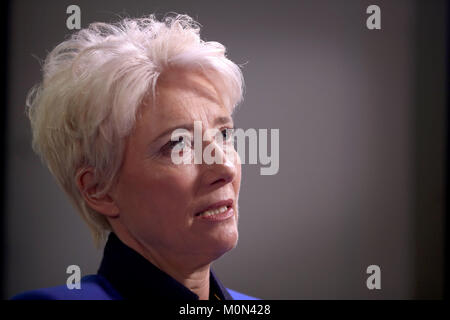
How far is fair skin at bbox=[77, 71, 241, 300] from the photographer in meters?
1.07

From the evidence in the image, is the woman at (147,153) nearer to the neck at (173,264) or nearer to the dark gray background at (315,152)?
the neck at (173,264)

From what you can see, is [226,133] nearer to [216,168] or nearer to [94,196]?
[216,168]

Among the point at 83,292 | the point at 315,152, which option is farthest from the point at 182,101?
the point at 315,152

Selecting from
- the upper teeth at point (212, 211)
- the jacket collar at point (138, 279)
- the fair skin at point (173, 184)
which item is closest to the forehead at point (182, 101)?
the fair skin at point (173, 184)

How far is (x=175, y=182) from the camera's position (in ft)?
3.51

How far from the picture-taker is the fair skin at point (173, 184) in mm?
1067

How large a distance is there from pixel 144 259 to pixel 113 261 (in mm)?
80

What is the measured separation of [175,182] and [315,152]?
25.2 inches

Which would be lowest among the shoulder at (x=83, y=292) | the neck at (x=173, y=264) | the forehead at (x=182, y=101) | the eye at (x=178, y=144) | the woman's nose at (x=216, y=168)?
the shoulder at (x=83, y=292)

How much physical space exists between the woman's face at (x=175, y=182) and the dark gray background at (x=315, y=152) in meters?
0.43

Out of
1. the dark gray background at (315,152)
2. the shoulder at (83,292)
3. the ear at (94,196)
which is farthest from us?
the dark gray background at (315,152)

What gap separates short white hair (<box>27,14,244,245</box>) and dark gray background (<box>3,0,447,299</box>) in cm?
26
